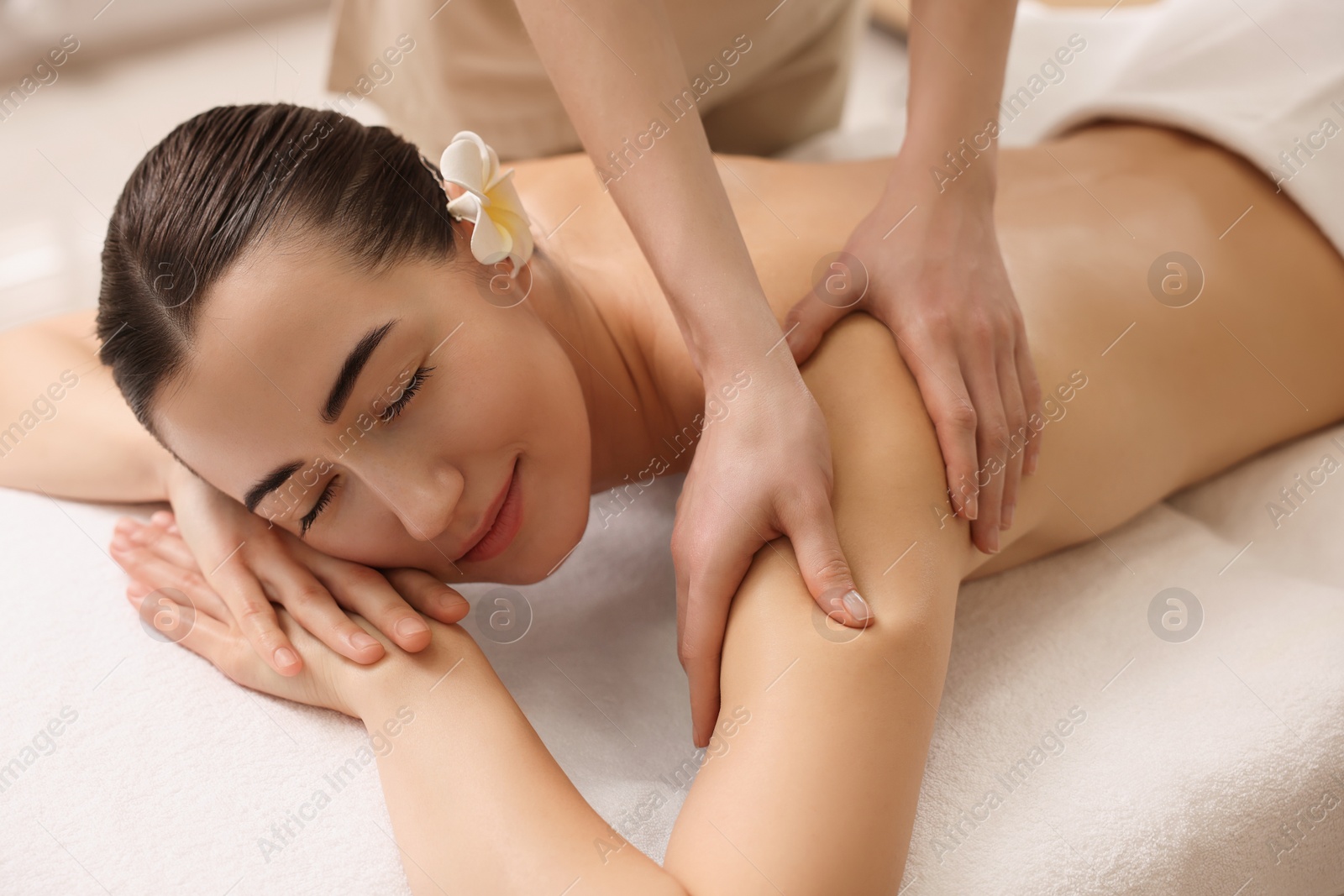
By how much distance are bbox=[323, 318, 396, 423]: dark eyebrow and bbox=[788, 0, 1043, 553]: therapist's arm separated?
392 millimetres

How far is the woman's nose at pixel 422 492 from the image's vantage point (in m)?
0.92

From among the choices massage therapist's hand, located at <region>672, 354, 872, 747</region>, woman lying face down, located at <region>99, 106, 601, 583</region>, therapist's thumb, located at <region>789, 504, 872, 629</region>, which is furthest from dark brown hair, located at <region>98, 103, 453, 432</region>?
therapist's thumb, located at <region>789, 504, 872, 629</region>

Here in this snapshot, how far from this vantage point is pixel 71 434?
48.3 inches

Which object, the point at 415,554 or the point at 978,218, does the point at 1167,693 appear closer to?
the point at 978,218

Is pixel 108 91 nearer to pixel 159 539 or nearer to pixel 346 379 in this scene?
pixel 159 539

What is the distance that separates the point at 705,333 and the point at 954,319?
24 cm

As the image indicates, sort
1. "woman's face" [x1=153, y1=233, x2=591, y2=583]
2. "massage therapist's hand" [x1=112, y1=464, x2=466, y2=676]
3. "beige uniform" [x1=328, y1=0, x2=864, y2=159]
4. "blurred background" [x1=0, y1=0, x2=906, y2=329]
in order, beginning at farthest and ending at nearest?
"blurred background" [x1=0, y1=0, x2=906, y2=329] < "beige uniform" [x1=328, y1=0, x2=864, y2=159] < "massage therapist's hand" [x1=112, y1=464, x2=466, y2=676] < "woman's face" [x1=153, y1=233, x2=591, y2=583]

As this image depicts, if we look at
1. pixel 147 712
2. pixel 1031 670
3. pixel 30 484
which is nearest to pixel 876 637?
pixel 1031 670

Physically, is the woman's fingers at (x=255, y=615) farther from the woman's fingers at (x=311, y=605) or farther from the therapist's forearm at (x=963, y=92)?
the therapist's forearm at (x=963, y=92)

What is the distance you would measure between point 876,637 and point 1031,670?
31 centimetres

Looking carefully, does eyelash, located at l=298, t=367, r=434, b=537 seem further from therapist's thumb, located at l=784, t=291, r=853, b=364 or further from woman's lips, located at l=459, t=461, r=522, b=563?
therapist's thumb, located at l=784, t=291, r=853, b=364

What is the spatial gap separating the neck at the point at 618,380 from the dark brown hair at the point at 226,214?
16 cm

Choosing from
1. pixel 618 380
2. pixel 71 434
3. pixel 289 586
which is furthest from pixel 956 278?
pixel 71 434

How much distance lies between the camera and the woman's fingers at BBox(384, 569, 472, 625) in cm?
102
